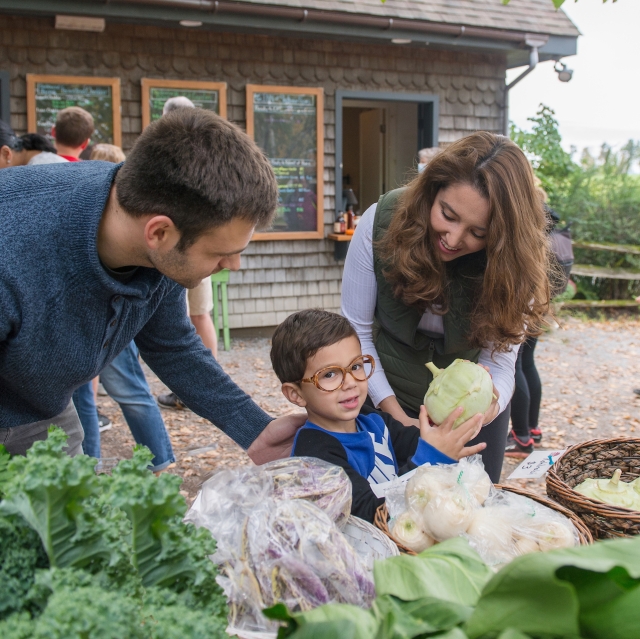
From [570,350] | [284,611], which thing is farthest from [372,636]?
[570,350]

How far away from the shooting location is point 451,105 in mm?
8625

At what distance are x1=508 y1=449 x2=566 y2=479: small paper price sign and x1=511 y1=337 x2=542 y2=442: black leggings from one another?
280 centimetres

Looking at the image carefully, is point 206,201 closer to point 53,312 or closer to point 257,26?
point 53,312

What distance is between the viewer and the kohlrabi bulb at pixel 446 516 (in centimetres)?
140

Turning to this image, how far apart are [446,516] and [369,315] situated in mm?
1109

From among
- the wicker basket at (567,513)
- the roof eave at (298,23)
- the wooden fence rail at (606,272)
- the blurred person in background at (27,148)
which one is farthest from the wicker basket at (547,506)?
the wooden fence rail at (606,272)

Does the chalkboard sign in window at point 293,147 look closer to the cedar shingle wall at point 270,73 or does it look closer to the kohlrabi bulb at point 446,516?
the cedar shingle wall at point 270,73

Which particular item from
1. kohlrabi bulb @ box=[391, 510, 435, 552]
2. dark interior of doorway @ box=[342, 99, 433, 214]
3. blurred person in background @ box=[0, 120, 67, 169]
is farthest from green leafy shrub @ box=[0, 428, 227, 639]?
dark interior of doorway @ box=[342, 99, 433, 214]

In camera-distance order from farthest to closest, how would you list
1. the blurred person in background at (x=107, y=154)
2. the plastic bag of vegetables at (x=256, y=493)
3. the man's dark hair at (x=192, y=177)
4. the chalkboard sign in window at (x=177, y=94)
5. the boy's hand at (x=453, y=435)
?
the chalkboard sign in window at (x=177, y=94), the blurred person in background at (x=107, y=154), the boy's hand at (x=453, y=435), the man's dark hair at (x=192, y=177), the plastic bag of vegetables at (x=256, y=493)

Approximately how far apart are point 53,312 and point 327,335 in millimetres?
772

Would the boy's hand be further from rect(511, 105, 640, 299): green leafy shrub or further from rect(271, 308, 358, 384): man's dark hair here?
rect(511, 105, 640, 299): green leafy shrub

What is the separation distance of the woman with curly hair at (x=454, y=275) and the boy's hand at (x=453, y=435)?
0.83 feet

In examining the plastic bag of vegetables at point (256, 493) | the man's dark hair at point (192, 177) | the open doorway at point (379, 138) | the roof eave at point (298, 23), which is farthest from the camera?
the open doorway at point (379, 138)

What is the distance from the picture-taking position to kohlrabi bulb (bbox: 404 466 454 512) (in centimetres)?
145
